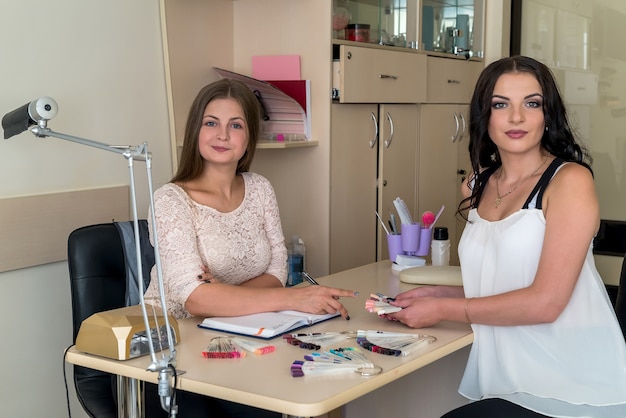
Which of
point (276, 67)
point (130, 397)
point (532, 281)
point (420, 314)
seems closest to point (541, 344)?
point (532, 281)

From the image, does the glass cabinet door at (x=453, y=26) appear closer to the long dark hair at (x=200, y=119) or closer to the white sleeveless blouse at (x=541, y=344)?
the long dark hair at (x=200, y=119)

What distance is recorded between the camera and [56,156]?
2.62 m

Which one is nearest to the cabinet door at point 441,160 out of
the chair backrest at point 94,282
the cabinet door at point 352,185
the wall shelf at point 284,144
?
the cabinet door at point 352,185

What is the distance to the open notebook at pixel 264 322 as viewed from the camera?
6.33ft

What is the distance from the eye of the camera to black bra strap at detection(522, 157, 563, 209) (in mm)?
1927

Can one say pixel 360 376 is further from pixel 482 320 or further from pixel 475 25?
pixel 475 25

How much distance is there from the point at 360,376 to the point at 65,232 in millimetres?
1343

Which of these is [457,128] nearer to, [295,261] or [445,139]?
[445,139]

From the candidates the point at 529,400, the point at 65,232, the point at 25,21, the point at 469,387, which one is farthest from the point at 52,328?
the point at 529,400

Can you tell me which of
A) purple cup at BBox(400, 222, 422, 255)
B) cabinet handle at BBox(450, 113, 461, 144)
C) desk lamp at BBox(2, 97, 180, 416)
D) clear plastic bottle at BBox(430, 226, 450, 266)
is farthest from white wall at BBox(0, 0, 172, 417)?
cabinet handle at BBox(450, 113, 461, 144)

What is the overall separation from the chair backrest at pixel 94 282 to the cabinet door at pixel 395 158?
161 cm

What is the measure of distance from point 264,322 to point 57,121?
110 cm

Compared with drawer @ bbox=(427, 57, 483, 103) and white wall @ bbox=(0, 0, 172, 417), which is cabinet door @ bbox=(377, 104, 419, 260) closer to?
drawer @ bbox=(427, 57, 483, 103)

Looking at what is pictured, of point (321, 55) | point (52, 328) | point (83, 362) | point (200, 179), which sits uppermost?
point (321, 55)
